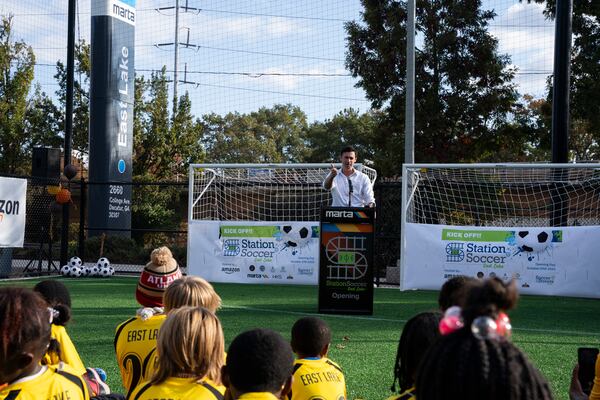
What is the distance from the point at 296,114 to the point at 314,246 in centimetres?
6173

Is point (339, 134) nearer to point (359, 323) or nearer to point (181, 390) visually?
point (359, 323)

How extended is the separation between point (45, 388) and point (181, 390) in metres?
0.48

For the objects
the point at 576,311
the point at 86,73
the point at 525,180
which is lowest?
the point at 576,311

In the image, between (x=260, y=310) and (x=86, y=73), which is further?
(x=86, y=73)

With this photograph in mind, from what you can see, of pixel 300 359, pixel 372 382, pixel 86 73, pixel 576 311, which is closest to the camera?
pixel 300 359

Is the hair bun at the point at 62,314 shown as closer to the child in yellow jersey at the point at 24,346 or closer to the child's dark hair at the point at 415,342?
the child in yellow jersey at the point at 24,346

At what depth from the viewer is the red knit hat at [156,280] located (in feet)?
16.9

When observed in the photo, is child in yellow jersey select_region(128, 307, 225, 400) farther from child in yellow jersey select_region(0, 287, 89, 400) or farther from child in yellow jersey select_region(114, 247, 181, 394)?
child in yellow jersey select_region(114, 247, 181, 394)

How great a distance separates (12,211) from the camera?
1526cm

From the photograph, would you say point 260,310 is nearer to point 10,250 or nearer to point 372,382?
point 372,382

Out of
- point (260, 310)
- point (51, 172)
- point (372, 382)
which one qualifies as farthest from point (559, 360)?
point (51, 172)

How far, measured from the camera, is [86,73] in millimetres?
30266

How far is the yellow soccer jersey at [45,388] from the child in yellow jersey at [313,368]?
3.99 ft

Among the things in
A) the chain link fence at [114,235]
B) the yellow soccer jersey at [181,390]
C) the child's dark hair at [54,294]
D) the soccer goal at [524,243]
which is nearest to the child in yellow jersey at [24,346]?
the yellow soccer jersey at [181,390]
